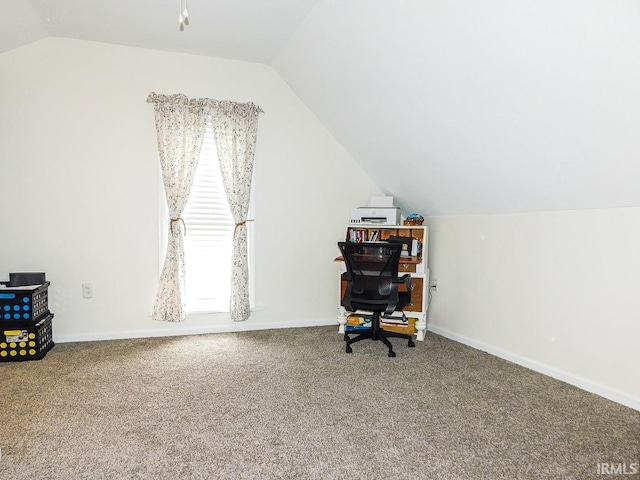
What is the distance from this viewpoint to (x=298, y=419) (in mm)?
2252

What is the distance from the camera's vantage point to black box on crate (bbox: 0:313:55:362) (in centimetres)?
310

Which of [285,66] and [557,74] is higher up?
[285,66]

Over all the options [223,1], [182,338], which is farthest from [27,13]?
[182,338]

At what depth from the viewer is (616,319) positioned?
2500 millimetres

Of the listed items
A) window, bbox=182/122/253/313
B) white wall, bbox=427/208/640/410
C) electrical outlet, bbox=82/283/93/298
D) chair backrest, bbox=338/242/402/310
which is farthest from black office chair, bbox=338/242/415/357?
electrical outlet, bbox=82/283/93/298

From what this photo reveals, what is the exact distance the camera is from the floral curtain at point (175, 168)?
12.3 feet

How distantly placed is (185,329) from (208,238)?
35.8 inches

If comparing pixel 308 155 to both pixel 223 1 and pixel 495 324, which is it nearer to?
pixel 223 1

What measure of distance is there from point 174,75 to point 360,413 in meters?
3.36

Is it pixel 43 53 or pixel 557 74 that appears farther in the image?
pixel 43 53

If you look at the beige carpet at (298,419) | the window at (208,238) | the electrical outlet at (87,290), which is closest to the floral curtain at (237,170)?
the window at (208,238)

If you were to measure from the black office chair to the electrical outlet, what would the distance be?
7.55 feet

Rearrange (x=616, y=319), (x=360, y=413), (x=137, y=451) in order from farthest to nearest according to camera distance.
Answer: (x=616, y=319) → (x=360, y=413) → (x=137, y=451)

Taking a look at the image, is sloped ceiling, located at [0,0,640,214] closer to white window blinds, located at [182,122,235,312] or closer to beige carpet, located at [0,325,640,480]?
white window blinds, located at [182,122,235,312]
